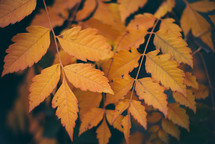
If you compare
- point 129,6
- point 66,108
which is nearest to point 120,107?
point 66,108

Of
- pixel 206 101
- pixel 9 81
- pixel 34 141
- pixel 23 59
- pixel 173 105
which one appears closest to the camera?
pixel 23 59

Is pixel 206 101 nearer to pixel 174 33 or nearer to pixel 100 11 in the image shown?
pixel 174 33

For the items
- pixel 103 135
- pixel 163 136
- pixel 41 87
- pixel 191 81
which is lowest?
pixel 163 136

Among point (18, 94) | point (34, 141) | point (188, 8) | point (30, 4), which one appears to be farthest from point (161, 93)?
point (34, 141)

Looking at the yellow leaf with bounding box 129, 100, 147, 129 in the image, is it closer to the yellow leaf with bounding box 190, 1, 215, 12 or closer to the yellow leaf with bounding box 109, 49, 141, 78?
the yellow leaf with bounding box 109, 49, 141, 78

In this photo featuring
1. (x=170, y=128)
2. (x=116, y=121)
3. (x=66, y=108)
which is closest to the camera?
(x=66, y=108)

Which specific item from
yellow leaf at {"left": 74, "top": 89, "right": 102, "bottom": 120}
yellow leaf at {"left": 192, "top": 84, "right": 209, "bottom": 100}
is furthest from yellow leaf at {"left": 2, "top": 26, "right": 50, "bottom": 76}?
yellow leaf at {"left": 192, "top": 84, "right": 209, "bottom": 100}

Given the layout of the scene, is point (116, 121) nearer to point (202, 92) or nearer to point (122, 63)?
point (122, 63)
